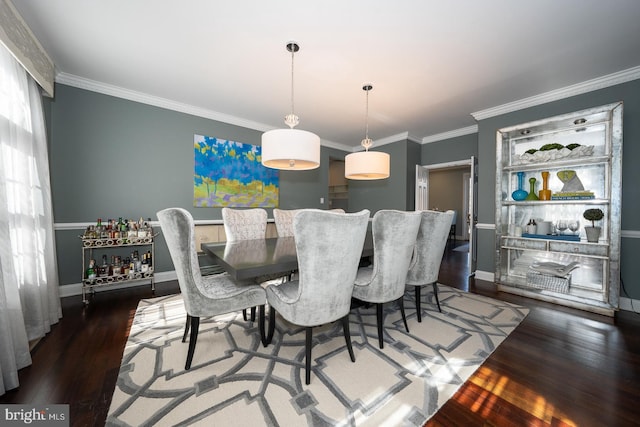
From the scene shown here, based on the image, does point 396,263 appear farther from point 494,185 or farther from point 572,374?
point 494,185

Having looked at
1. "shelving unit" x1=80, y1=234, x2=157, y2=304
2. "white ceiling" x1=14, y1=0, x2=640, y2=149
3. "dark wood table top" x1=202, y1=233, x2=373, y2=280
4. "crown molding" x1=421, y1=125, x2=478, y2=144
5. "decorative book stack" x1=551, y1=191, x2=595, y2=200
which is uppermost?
"white ceiling" x1=14, y1=0, x2=640, y2=149

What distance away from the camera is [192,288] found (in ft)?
4.93

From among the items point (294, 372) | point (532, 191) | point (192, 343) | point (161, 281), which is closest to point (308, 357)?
point (294, 372)

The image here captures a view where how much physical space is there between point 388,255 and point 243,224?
1731 mm

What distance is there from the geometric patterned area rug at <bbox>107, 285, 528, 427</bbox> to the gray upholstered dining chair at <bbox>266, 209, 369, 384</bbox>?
0.24 m

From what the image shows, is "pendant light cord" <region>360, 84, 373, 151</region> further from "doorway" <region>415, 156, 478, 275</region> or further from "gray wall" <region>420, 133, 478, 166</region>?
"doorway" <region>415, 156, 478, 275</region>

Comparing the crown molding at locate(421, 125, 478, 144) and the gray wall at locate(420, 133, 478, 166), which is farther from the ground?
the crown molding at locate(421, 125, 478, 144)

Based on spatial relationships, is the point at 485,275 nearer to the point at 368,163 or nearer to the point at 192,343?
the point at 368,163

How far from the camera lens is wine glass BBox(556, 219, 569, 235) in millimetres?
2951

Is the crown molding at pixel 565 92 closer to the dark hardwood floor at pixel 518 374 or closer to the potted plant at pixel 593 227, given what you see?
the potted plant at pixel 593 227

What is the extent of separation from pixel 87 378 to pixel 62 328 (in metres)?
1.02

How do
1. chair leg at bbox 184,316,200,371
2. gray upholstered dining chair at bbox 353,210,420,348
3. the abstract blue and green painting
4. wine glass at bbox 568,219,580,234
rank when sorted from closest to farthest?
chair leg at bbox 184,316,200,371 < gray upholstered dining chair at bbox 353,210,420,348 < wine glass at bbox 568,219,580,234 < the abstract blue and green painting

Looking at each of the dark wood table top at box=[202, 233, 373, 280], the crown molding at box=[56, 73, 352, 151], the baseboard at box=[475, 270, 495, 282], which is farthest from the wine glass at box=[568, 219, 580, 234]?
the crown molding at box=[56, 73, 352, 151]

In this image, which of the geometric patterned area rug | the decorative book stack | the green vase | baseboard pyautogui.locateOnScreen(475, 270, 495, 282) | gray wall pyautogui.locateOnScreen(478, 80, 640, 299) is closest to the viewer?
the geometric patterned area rug
